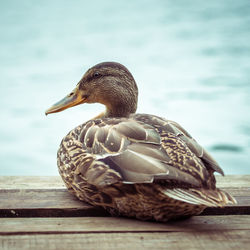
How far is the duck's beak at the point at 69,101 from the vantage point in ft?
9.07

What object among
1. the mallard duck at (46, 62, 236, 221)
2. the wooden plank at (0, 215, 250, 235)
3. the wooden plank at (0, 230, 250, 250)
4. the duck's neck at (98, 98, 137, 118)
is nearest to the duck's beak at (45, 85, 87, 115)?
the duck's neck at (98, 98, 137, 118)

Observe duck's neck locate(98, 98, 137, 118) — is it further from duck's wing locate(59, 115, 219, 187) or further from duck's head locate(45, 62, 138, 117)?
duck's wing locate(59, 115, 219, 187)

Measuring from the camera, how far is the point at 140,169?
1.79 metres

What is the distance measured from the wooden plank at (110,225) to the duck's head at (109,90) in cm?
92

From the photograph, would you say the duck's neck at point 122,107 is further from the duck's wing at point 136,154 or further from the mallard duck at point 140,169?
the duck's wing at point 136,154

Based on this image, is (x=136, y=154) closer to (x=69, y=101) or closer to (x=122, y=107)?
(x=122, y=107)

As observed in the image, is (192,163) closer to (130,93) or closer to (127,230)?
(127,230)

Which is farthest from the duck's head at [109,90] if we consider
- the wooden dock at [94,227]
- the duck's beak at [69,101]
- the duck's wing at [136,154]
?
the wooden dock at [94,227]

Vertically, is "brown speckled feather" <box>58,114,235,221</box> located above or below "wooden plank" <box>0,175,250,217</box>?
above

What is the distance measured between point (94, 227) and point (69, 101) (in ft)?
3.65

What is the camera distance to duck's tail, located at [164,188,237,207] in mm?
1706

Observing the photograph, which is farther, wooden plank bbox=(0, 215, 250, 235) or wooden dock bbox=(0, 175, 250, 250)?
wooden plank bbox=(0, 215, 250, 235)

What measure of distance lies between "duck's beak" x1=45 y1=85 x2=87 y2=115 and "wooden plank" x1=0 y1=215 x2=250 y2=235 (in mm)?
909

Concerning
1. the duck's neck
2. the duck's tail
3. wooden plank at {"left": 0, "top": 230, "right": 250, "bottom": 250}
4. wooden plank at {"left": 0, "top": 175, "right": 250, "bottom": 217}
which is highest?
the duck's neck
